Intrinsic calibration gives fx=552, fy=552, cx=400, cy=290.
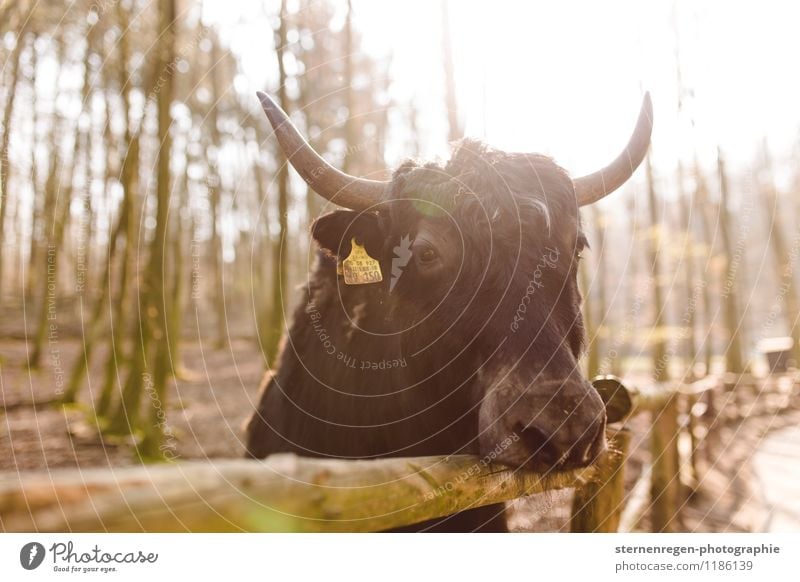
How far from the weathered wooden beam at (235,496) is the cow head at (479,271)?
37 centimetres

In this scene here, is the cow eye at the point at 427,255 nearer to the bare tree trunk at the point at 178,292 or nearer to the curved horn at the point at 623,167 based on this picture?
the curved horn at the point at 623,167

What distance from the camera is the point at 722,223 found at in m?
13.6

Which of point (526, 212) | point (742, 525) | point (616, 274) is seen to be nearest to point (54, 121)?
point (526, 212)

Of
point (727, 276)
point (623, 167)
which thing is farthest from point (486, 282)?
point (727, 276)

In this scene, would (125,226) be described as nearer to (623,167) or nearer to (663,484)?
(623,167)

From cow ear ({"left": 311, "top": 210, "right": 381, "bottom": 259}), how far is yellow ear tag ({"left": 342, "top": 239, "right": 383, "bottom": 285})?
0.16ft

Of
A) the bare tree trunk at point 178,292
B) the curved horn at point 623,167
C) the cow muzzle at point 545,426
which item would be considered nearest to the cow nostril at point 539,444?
the cow muzzle at point 545,426

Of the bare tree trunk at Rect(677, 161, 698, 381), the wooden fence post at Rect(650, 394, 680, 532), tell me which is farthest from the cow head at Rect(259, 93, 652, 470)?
the bare tree trunk at Rect(677, 161, 698, 381)

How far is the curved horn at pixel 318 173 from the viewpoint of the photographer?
2.87 meters

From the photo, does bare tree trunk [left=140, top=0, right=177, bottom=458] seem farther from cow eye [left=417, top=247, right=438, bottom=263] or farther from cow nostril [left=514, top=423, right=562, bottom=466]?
cow nostril [left=514, top=423, right=562, bottom=466]

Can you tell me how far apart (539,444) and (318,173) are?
1815 millimetres

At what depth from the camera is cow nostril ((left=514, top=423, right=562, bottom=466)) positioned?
1989 millimetres

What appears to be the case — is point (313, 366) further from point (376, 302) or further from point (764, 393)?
point (764, 393)
